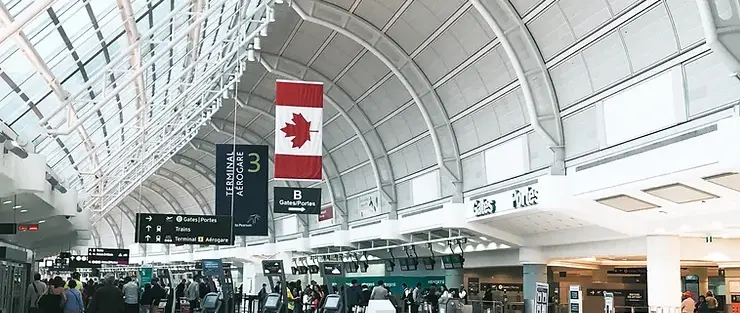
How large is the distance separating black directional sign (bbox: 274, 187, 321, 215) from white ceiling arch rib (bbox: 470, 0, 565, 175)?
1009 centimetres

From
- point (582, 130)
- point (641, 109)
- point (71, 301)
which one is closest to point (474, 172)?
point (582, 130)

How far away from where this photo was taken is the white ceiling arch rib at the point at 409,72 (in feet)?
105

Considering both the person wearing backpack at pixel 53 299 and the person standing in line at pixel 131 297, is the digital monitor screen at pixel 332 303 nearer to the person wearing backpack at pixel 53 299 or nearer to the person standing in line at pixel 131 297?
the person standing in line at pixel 131 297

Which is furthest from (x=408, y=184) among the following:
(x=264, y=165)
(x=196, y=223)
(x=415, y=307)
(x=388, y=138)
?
(x=196, y=223)

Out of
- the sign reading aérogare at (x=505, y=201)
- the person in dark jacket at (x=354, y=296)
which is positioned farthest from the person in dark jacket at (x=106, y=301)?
the person in dark jacket at (x=354, y=296)

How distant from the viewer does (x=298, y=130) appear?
2716cm

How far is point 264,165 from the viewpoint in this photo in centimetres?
3469

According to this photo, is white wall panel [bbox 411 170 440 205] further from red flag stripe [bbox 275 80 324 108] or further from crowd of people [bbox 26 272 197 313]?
crowd of people [bbox 26 272 197 313]

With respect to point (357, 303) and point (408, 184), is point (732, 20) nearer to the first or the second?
point (357, 303)

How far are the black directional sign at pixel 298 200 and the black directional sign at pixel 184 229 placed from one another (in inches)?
82.0

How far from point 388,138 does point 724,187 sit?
74.4 ft

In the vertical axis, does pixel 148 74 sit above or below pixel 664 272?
above

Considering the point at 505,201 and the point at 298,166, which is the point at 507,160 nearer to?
the point at 505,201

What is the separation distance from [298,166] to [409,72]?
28.0 ft
